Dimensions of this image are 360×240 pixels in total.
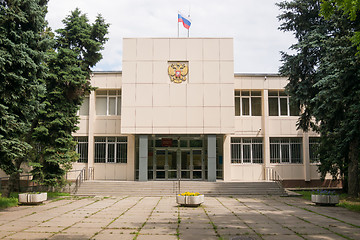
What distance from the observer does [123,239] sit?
855 cm

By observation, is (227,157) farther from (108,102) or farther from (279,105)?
(108,102)

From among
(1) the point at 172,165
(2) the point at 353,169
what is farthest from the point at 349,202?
(1) the point at 172,165

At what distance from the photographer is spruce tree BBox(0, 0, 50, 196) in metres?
13.0

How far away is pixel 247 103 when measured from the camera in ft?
90.4

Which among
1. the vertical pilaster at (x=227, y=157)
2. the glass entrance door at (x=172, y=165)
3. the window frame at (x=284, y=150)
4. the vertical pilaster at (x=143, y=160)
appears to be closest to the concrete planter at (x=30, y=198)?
→ the vertical pilaster at (x=143, y=160)

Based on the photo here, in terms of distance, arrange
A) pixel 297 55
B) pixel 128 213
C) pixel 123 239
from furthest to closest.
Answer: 1. pixel 297 55
2. pixel 128 213
3. pixel 123 239

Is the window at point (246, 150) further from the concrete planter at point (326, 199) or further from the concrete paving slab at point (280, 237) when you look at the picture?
the concrete paving slab at point (280, 237)

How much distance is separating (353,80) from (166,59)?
1314cm

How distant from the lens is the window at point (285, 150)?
26766mm

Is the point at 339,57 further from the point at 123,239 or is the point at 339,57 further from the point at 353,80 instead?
the point at 123,239

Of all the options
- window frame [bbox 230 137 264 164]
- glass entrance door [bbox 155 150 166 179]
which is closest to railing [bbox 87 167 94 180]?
glass entrance door [bbox 155 150 166 179]

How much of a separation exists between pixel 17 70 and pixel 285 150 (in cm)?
2073

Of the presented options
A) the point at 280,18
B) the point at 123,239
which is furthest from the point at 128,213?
the point at 280,18

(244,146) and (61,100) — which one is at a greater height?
(61,100)
